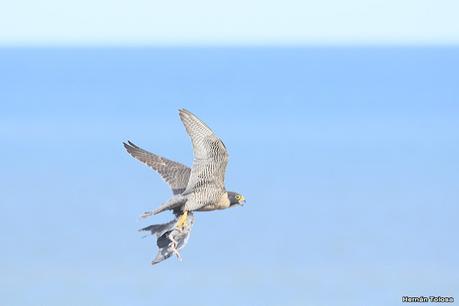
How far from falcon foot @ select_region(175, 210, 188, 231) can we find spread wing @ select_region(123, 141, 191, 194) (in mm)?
540

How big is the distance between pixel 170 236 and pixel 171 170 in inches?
48.7

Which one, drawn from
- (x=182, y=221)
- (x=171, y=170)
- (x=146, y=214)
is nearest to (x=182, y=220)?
(x=182, y=221)

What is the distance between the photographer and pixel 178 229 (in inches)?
475

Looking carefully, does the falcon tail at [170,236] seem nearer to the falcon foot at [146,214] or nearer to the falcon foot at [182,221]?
the falcon foot at [182,221]

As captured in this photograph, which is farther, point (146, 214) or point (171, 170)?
point (171, 170)

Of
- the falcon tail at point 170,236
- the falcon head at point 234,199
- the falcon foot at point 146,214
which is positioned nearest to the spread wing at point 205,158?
the falcon head at point 234,199

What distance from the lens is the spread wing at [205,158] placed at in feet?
38.7

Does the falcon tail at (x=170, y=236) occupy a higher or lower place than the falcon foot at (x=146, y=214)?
lower

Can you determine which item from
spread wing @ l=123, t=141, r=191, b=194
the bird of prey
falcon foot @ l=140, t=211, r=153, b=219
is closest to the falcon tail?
the bird of prey

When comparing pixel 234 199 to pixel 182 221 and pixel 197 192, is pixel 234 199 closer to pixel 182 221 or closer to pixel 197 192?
pixel 197 192

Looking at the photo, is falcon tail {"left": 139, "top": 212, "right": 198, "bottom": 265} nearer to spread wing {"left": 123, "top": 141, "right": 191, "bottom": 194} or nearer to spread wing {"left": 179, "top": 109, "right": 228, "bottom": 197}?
spread wing {"left": 179, "top": 109, "right": 228, "bottom": 197}

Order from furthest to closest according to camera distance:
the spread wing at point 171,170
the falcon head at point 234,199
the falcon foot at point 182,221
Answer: the spread wing at point 171,170 < the falcon head at point 234,199 < the falcon foot at point 182,221

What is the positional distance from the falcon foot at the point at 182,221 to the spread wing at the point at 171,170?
0.54 m

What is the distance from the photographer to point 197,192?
12.2 m
